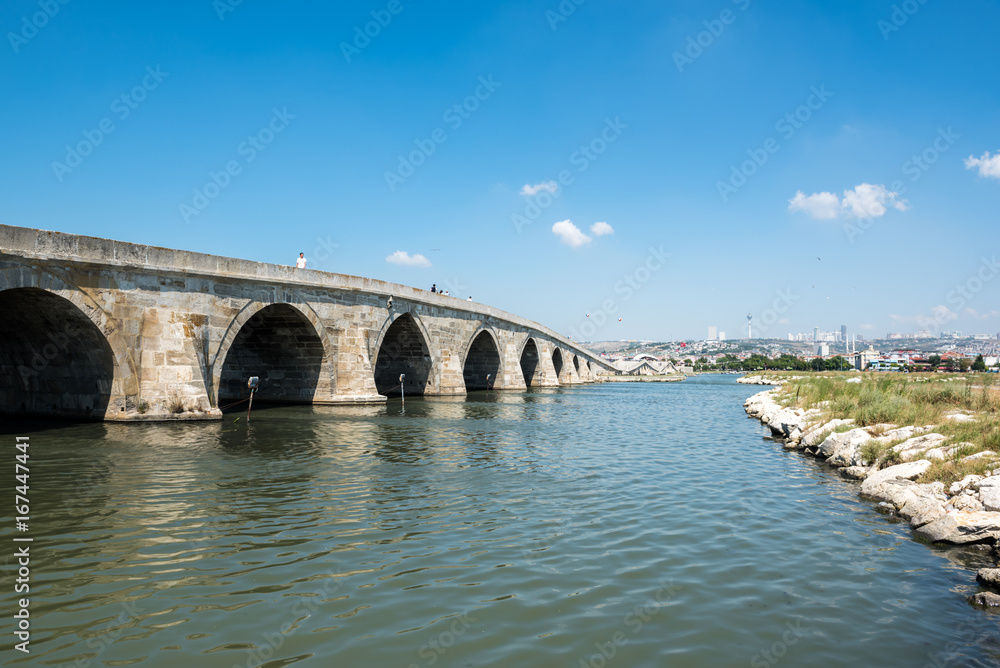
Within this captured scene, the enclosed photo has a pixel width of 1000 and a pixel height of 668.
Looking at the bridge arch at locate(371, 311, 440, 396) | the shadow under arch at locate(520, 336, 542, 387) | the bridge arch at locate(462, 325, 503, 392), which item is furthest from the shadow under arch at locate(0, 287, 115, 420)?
the shadow under arch at locate(520, 336, 542, 387)

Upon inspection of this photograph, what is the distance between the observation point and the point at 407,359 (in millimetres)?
30375

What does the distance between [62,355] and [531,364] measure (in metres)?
37.8

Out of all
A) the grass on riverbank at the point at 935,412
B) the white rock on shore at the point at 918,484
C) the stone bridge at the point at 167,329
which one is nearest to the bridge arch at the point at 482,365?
the stone bridge at the point at 167,329

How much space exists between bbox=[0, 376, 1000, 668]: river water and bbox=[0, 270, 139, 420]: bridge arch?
3.80m

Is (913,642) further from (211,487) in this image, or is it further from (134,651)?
(211,487)

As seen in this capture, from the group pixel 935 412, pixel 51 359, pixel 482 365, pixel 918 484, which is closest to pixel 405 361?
pixel 482 365

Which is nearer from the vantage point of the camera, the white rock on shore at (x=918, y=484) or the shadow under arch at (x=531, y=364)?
the white rock on shore at (x=918, y=484)

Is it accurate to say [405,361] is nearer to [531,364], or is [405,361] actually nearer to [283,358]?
[283,358]

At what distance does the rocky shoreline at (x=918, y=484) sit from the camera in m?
7.02

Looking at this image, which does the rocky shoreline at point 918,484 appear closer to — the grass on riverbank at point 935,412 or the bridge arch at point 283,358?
the grass on riverbank at point 935,412

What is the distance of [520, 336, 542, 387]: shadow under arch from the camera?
1929 inches

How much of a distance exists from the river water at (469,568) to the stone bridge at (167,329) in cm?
405

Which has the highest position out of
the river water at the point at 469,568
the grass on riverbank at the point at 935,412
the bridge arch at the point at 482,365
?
the bridge arch at the point at 482,365

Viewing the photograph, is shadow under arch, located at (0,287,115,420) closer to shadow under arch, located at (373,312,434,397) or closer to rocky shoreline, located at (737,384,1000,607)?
shadow under arch, located at (373,312,434,397)
